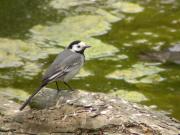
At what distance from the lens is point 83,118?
374 inches

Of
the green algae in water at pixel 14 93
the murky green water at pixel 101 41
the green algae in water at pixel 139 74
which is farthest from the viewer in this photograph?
the green algae in water at pixel 139 74

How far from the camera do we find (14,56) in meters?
17.0

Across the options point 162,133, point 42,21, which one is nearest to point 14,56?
point 42,21

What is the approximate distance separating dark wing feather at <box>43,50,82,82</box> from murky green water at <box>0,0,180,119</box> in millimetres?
3911

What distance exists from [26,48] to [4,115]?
751 cm

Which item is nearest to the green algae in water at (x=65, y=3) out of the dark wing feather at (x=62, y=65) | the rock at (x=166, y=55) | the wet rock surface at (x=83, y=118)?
the rock at (x=166, y=55)

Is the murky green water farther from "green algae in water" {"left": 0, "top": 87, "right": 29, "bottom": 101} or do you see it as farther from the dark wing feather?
the dark wing feather

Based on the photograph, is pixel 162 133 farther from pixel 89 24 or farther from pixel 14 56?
pixel 89 24

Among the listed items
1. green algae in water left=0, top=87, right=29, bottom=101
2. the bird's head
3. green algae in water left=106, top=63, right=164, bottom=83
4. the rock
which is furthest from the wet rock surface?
the rock

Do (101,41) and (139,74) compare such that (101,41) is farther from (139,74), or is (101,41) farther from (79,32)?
(139,74)

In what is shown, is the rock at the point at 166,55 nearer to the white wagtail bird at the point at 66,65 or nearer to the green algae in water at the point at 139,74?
the green algae in water at the point at 139,74

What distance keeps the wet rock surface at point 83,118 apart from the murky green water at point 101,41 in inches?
176

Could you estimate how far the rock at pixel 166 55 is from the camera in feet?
55.5

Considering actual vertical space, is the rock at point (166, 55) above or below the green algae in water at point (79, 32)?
below
